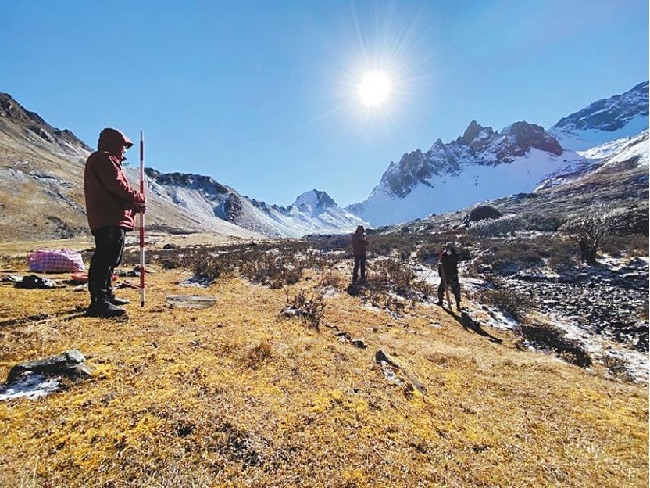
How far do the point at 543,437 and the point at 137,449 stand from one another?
4.41 meters

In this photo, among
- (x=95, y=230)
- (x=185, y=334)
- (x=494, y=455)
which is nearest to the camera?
(x=494, y=455)

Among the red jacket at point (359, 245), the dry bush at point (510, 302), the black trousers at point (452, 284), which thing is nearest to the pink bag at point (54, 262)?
the red jacket at point (359, 245)

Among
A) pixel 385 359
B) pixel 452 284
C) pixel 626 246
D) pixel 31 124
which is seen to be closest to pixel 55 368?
pixel 385 359

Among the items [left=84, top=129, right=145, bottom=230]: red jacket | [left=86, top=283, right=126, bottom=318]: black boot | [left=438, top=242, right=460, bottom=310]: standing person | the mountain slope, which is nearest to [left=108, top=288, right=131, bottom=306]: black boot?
[left=86, top=283, right=126, bottom=318]: black boot

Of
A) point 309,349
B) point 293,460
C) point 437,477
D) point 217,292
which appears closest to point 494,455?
point 437,477

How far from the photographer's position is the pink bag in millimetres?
11688

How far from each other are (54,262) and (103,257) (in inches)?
285

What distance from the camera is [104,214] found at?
6.23 meters

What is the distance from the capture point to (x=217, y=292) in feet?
35.2

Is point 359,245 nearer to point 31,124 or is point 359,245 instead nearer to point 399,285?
point 399,285

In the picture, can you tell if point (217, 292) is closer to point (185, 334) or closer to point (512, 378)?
point (185, 334)

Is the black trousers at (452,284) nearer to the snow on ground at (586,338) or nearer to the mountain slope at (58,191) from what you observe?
the snow on ground at (586,338)

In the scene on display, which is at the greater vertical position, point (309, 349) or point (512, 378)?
point (309, 349)

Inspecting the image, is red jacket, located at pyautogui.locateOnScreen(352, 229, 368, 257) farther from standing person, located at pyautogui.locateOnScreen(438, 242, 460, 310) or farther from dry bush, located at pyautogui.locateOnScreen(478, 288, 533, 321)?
dry bush, located at pyautogui.locateOnScreen(478, 288, 533, 321)
